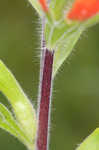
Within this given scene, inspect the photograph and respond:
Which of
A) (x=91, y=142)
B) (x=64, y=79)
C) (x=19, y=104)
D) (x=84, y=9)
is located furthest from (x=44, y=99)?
(x=64, y=79)

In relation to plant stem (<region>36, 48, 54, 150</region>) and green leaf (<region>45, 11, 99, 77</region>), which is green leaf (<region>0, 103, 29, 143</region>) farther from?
green leaf (<region>45, 11, 99, 77</region>)

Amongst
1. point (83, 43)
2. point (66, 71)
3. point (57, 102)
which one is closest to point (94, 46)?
point (83, 43)

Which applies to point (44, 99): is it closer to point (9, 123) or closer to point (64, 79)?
point (9, 123)

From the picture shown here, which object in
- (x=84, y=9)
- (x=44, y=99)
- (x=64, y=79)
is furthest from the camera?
(x=64, y=79)

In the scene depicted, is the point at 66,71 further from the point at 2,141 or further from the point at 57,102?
the point at 2,141

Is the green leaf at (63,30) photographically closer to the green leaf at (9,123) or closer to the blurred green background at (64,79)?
the green leaf at (9,123)

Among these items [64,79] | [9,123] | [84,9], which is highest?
[84,9]
